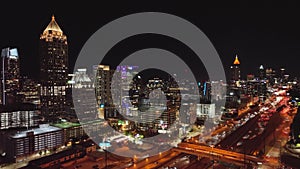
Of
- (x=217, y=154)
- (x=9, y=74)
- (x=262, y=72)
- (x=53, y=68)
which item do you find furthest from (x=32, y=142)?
(x=262, y=72)

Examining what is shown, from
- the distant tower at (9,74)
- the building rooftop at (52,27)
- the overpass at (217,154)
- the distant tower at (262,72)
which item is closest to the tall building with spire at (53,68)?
the building rooftop at (52,27)

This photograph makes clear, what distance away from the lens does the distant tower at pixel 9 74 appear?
15188 millimetres

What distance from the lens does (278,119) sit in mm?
9945

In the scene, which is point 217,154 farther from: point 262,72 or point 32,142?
point 262,72

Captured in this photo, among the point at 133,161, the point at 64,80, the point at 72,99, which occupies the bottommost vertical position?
the point at 133,161

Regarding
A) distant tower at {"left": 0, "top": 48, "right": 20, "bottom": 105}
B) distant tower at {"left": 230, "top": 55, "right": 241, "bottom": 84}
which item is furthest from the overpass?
distant tower at {"left": 230, "top": 55, "right": 241, "bottom": 84}

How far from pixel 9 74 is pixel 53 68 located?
402 cm

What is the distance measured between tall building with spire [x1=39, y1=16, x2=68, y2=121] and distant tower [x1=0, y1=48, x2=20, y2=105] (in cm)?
287

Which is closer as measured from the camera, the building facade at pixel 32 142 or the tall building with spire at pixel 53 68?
the building facade at pixel 32 142

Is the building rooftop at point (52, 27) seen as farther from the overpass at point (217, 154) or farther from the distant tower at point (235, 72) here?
the distant tower at point (235, 72)

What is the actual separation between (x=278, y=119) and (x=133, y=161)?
299 inches

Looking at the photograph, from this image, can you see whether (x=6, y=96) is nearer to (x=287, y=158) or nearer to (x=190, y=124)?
(x=190, y=124)

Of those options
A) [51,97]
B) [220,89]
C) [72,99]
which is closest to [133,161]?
[72,99]

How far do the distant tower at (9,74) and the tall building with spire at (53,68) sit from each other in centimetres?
287
